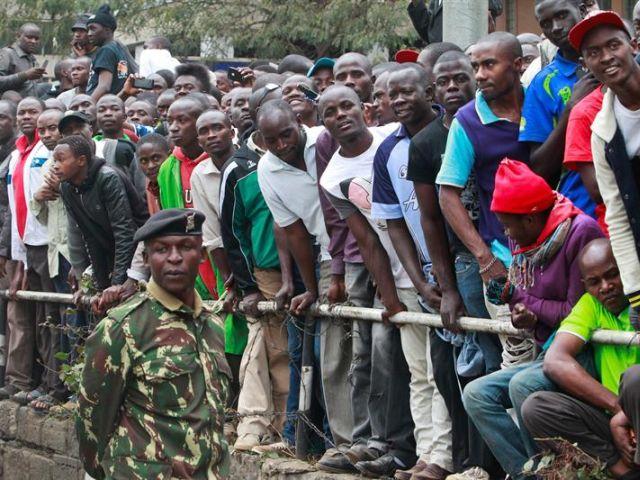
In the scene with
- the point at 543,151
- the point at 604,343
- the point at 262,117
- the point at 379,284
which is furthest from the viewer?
the point at 262,117

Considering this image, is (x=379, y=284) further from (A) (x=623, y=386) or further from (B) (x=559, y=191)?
(A) (x=623, y=386)

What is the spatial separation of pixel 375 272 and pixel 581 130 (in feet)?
6.59

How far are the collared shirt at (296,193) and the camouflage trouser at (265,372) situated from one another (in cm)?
66

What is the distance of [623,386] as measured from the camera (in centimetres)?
607

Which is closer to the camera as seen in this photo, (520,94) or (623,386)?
(623,386)

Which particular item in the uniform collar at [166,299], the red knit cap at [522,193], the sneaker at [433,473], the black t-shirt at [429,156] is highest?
the black t-shirt at [429,156]

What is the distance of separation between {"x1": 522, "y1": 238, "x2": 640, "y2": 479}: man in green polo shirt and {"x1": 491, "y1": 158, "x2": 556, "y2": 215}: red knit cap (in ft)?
1.05

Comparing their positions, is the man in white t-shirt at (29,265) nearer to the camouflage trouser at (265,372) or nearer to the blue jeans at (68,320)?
the blue jeans at (68,320)

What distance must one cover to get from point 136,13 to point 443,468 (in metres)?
14.6

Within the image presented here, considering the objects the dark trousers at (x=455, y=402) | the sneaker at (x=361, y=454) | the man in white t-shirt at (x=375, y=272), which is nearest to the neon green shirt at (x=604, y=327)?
the dark trousers at (x=455, y=402)

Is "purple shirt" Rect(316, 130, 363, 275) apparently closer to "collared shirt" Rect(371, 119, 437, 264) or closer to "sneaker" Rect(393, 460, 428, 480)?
"collared shirt" Rect(371, 119, 437, 264)

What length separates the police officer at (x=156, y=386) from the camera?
6.40 metres

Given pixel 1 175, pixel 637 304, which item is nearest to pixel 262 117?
pixel 637 304

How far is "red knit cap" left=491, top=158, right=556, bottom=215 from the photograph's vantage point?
674 cm
